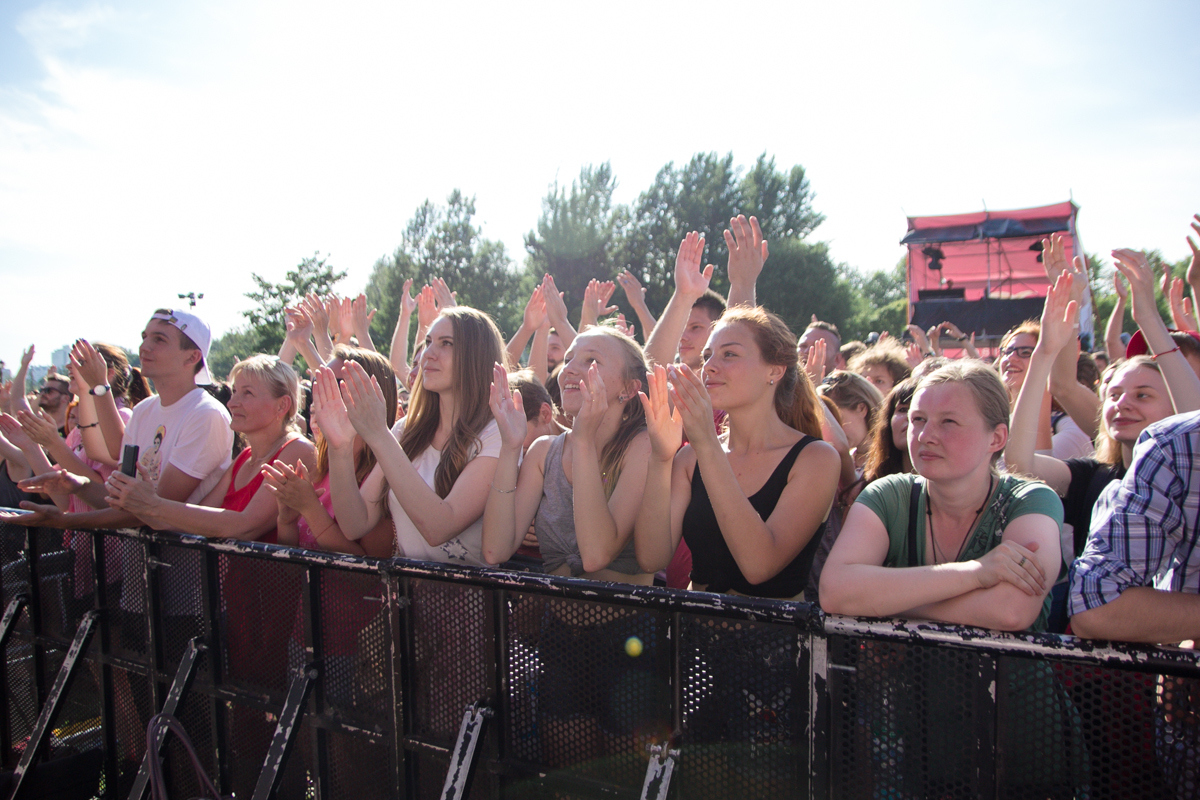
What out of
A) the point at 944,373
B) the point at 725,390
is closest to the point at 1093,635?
the point at 944,373

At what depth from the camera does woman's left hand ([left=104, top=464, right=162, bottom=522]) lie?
3.04 m

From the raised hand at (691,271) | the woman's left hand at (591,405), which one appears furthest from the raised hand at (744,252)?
the woman's left hand at (591,405)

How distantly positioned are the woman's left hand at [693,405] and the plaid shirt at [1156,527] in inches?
41.2

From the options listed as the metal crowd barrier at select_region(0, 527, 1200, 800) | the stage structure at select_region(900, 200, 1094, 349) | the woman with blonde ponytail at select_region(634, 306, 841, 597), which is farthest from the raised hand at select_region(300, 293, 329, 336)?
the stage structure at select_region(900, 200, 1094, 349)

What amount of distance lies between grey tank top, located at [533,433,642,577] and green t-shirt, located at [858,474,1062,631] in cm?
95

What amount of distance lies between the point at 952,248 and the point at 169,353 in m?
13.9

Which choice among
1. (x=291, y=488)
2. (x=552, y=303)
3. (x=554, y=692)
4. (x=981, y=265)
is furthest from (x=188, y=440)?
(x=981, y=265)

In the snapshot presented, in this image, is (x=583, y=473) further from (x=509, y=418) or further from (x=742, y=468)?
(x=742, y=468)

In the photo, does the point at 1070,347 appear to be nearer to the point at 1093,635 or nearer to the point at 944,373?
the point at 944,373

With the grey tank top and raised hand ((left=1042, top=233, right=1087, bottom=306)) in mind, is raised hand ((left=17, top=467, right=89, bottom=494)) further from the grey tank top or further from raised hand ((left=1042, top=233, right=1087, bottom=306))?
raised hand ((left=1042, top=233, right=1087, bottom=306))

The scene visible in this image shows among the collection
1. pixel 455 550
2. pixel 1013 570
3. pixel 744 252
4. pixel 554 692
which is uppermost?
pixel 744 252

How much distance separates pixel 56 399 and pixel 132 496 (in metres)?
5.44

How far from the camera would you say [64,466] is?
4305 mm

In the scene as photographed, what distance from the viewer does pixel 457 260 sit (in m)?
45.4
